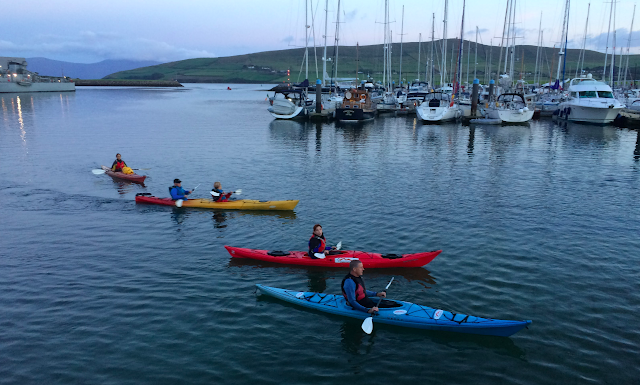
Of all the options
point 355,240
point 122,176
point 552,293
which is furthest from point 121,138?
point 552,293

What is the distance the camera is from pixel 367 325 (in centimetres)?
1052

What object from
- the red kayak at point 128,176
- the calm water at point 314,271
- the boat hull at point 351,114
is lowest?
the calm water at point 314,271

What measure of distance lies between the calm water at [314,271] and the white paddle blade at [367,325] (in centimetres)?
33

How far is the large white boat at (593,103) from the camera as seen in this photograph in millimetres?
49312

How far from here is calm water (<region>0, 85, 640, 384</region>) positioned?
31.8ft

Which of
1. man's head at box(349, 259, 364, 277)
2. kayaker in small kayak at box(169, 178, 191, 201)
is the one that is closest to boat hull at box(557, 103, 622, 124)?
kayaker in small kayak at box(169, 178, 191, 201)

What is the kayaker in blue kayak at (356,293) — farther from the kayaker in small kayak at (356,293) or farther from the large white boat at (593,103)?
the large white boat at (593,103)

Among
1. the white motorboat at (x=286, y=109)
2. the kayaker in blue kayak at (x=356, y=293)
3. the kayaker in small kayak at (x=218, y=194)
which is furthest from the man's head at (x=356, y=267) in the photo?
the white motorboat at (x=286, y=109)

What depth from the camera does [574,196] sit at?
2242 cm

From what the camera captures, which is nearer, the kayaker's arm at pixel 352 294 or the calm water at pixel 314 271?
the calm water at pixel 314 271

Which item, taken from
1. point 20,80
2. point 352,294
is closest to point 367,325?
point 352,294

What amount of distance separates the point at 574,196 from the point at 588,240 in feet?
22.5

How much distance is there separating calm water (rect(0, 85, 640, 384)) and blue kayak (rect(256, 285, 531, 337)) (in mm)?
227

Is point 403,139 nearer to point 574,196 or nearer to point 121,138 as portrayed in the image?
point 574,196
